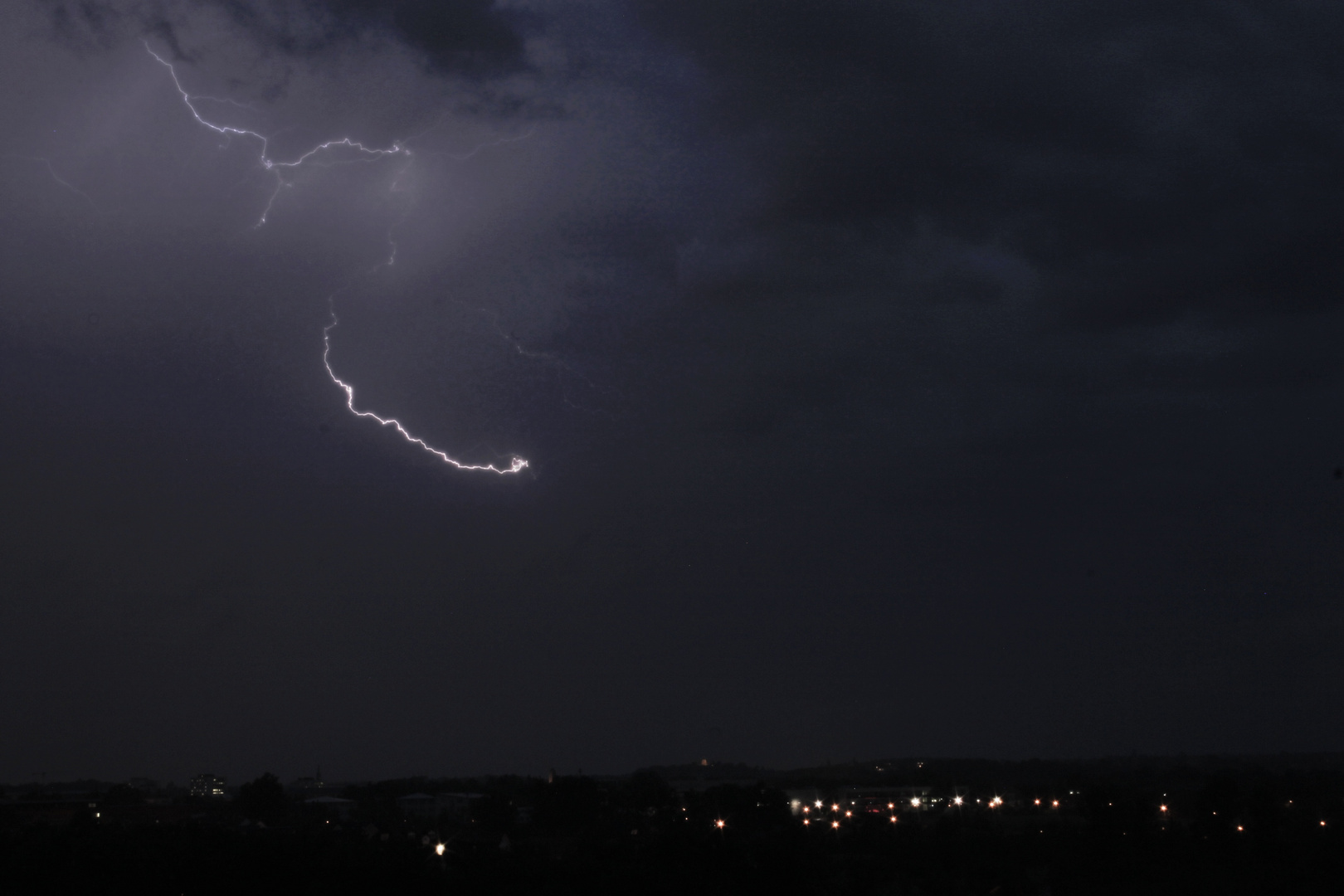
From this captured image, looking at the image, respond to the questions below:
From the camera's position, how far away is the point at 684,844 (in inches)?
934

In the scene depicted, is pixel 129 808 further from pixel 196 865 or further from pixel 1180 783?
pixel 1180 783

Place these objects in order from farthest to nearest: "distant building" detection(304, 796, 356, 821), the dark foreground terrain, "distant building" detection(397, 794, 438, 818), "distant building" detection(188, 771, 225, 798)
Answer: "distant building" detection(188, 771, 225, 798) < "distant building" detection(397, 794, 438, 818) < "distant building" detection(304, 796, 356, 821) < the dark foreground terrain

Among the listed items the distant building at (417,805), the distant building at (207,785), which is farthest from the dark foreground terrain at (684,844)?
the distant building at (207,785)

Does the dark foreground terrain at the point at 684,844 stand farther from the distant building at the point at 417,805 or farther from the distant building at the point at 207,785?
the distant building at the point at 207,785

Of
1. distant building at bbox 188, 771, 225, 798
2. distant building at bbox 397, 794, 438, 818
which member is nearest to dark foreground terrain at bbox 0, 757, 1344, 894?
distant building at bbox 397, 794, 438, 818

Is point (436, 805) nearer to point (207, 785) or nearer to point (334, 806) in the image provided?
point (334, 806)

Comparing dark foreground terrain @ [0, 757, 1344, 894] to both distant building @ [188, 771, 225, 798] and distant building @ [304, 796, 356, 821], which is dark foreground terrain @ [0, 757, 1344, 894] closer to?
distant building @ [304, 796, 356, 821]

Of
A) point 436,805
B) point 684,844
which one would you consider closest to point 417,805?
point 436,805

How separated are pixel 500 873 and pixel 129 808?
53.8 metres

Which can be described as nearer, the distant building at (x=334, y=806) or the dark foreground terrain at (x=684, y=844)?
the dark foreground terrain at (x=684, y=844)

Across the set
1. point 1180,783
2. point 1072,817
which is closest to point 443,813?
point 1072,817

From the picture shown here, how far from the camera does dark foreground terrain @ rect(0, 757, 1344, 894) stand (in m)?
21.2

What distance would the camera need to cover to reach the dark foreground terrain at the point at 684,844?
21.2m

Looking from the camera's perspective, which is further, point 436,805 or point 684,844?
point 436,805
